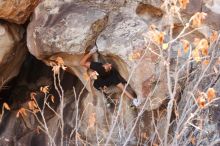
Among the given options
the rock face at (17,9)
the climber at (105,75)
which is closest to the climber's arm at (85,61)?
the climber at (105,75)

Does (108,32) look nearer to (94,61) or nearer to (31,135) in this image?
(94,61)

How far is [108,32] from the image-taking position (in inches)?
115

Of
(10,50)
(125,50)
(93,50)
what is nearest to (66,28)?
(93,50)

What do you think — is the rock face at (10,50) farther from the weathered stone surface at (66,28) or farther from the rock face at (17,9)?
the weathered stone surface at (66,28)

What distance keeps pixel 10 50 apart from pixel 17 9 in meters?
0.35

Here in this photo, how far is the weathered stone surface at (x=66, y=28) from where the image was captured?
9.45 feet

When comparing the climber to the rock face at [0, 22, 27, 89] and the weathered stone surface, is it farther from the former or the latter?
the rock face at [0, 22, 27, 89]

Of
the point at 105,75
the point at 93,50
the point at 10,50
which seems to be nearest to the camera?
the point at 93,50

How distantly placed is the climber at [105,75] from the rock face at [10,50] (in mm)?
611

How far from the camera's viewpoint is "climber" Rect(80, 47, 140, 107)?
2959 millimetres

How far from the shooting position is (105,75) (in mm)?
3076

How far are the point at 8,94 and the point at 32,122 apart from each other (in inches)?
13.0

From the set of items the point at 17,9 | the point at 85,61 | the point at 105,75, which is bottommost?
the point at 105,75

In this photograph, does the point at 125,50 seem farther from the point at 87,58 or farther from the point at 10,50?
the point at 10,50
